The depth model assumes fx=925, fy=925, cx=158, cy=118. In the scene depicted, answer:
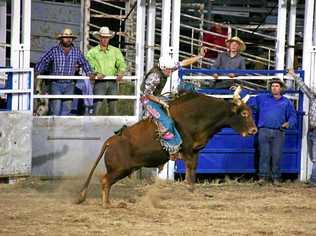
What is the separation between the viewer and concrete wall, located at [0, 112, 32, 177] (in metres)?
12.0

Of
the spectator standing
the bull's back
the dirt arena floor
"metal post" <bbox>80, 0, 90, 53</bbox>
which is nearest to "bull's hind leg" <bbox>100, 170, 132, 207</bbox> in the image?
the dirt arena floor

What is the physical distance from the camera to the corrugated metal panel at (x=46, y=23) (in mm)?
17859

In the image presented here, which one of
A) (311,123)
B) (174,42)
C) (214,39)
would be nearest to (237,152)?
(311,123)

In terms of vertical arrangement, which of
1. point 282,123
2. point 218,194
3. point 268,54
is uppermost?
point 268,54

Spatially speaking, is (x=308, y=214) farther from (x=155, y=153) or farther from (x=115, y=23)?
(x=115, y=23)

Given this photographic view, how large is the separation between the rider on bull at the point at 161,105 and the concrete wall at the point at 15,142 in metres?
2.21

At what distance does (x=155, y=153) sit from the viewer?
10484 millimetres

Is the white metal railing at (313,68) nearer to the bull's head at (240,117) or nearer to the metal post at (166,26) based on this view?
the metal post at (166,26)

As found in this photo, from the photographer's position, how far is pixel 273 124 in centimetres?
1276

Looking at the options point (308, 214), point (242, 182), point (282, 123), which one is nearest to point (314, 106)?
point (282, 123)

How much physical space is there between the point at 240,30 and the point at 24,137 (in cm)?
643

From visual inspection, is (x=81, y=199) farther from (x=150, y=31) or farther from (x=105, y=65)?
(x=150, y=31)

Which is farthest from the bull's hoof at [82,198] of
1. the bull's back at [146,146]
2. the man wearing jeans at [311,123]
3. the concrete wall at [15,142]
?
the man wearing jeans at [311,123]

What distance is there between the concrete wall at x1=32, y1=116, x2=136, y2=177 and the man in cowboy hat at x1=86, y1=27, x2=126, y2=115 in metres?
0.30
